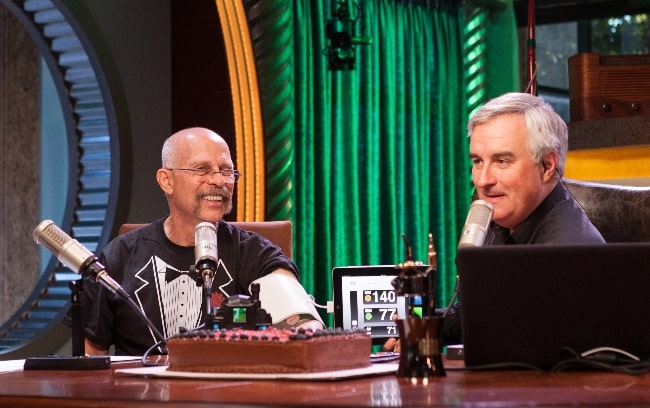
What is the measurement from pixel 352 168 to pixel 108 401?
10.5 ft

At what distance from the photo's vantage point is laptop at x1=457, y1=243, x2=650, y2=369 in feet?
5.20

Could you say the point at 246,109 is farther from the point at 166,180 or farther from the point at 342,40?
the point at 166,180

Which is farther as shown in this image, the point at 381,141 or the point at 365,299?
the point at 381,141

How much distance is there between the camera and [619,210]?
2492 millimetres

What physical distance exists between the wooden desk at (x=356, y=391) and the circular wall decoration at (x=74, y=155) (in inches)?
95.1

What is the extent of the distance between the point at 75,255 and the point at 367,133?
2641mm

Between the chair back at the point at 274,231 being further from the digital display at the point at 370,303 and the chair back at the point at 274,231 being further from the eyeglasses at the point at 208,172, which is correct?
the digital display at the point at 370,303

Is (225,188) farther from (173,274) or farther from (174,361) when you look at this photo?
(174,361)

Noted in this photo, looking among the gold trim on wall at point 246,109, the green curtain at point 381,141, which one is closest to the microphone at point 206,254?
the gold trim on wall at point 246,109

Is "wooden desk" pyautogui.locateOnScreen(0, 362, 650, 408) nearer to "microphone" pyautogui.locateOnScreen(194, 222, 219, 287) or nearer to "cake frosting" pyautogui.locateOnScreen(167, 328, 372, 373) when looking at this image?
"cake frosting" pyautogui.locateOnScreen(167, 328, 372, 373)

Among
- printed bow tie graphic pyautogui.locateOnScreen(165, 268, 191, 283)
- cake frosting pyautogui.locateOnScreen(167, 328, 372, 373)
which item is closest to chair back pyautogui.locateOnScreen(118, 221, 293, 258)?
printed bow tie graphic pyautogui.locateOnScreen(165, 268, 191, 283)

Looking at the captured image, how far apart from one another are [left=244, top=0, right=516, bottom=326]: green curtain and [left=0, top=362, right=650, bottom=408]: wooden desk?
2553 millimetres

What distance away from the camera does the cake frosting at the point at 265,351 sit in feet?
5.08

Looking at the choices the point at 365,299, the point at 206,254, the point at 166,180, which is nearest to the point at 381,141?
the point at 166,180
